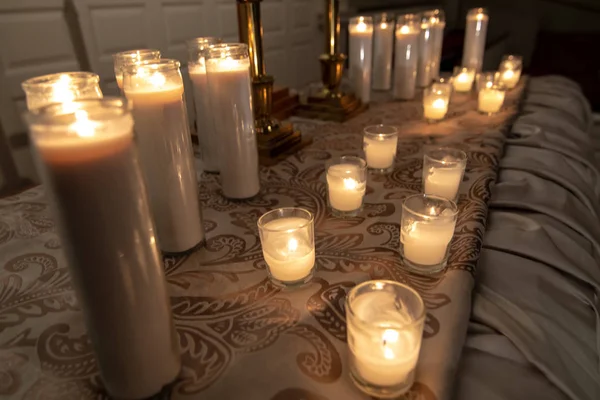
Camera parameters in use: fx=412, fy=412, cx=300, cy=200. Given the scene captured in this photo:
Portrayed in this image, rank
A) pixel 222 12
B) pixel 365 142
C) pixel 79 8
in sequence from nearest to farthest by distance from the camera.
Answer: pixel 365 142
pixel 79 8
pixel 222 12

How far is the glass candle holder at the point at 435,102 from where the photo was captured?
47.8 inches

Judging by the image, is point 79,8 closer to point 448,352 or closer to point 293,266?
point 293,266

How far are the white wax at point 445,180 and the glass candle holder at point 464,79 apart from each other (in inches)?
34.8

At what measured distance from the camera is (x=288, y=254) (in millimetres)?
561

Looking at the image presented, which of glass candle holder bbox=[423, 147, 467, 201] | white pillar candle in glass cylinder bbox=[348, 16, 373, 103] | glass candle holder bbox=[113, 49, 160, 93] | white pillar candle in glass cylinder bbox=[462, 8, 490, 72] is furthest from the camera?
white pillar candle in glass cylinder bbox=[462, 8, 490, 72]

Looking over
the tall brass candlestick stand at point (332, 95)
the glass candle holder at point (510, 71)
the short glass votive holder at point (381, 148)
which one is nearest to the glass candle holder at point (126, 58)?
the short glass votive holder at point (381, 148)

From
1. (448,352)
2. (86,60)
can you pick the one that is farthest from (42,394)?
(86,60)

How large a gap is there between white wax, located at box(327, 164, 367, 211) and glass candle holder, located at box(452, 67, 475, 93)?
3.23 feet

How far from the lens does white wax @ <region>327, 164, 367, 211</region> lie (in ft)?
2.38

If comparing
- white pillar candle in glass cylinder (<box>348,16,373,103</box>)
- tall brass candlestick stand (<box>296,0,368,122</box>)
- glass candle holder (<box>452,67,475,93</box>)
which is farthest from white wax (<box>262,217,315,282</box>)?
glass candle holder (<box>452,67,475,93</box>)

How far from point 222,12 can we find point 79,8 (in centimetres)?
79

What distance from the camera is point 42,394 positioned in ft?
1.40

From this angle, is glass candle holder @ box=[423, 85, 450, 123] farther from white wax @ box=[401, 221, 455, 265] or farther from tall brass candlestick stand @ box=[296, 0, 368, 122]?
white wax @ box=[401, 221, 455, 265]

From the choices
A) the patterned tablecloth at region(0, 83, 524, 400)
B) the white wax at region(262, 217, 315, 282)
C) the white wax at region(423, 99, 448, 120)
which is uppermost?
the white wax at region(423, 99, 448, 120)
